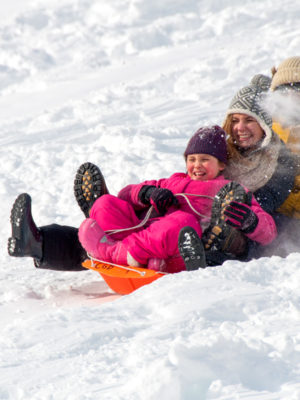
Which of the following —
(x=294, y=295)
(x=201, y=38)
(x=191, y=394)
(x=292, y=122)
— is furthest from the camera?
(x=201, y=38)

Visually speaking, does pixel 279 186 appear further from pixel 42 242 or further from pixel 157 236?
pixel 42 242

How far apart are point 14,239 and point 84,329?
3.33ft

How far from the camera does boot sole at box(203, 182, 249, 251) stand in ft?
8.70

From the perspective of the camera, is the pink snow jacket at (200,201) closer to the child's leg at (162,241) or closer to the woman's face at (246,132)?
the child's leg at (162,241)

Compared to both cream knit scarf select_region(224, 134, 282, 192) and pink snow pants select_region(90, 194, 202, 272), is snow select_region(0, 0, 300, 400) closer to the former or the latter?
pink snow pants select_region(90, 194, 202, 272)

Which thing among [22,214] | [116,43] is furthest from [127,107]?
Answer: [22,214]

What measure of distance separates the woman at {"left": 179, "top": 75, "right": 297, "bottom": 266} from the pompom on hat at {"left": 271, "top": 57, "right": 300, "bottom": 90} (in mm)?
172

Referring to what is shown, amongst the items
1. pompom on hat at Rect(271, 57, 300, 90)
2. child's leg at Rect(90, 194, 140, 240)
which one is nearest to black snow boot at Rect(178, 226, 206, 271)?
child's leg at Rect(90, 194, 140, 240)

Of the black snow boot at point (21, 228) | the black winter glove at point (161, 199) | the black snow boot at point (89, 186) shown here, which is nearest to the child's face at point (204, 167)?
the black winter glove at point (161, 199)

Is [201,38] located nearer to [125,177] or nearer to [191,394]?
[125,177]

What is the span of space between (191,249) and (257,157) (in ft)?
3.24

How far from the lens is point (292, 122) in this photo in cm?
351

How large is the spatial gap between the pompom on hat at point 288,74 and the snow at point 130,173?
1.40 m

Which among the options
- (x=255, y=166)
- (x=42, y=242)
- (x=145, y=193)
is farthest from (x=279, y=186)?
(x=42, y=242)
